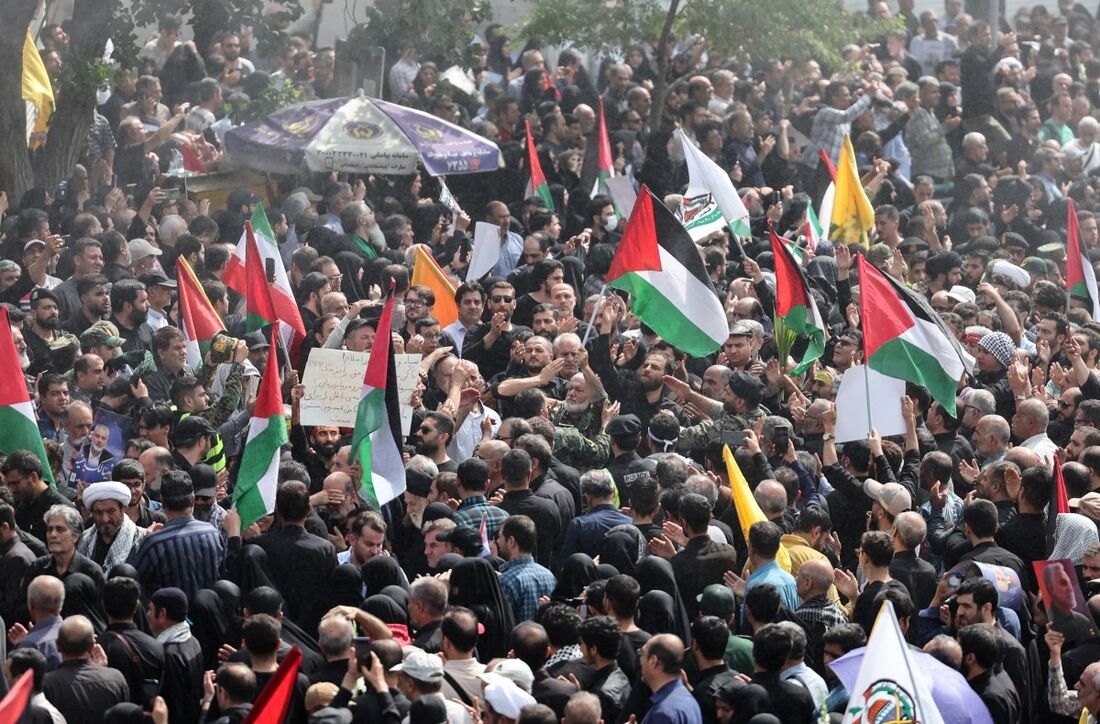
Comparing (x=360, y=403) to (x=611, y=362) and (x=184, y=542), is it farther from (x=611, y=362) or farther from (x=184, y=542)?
(x=611, y=362)

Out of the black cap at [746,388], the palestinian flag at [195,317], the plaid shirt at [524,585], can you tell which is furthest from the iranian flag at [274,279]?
the plaid shirt at [524,585]

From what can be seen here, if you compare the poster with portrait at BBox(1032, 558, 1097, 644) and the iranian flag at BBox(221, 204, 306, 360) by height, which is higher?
the poster with portrait at BBox(1032, 558, 1097, 644)

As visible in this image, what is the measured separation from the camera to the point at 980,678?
812 cm

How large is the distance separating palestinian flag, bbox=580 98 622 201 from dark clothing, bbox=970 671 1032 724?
882 cm

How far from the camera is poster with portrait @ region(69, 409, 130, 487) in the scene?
10609 mm

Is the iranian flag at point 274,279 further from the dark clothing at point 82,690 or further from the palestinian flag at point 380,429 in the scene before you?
the dark clothing at point 82,690

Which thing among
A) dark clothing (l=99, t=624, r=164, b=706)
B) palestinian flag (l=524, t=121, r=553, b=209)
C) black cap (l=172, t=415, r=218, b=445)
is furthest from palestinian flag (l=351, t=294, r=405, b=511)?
palestinian flag (l=524, t=121, r=553, b=209)

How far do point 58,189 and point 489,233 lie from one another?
3.79 meters

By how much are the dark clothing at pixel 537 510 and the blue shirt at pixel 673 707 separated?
2263 mm

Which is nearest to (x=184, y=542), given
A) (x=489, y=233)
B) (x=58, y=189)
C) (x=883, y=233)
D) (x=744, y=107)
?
(x=489, y=233)

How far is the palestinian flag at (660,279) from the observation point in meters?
11.9

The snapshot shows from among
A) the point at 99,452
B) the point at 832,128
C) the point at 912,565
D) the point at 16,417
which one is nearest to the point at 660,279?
the point at 912,565

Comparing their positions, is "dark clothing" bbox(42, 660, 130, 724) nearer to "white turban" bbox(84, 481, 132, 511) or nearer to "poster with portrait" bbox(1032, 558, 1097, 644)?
"white turban" bbox(84, 481, 132, 511)

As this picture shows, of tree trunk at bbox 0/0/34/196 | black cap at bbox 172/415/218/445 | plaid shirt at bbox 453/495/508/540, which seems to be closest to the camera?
plaid shirt at bbox 453/495/508/540
